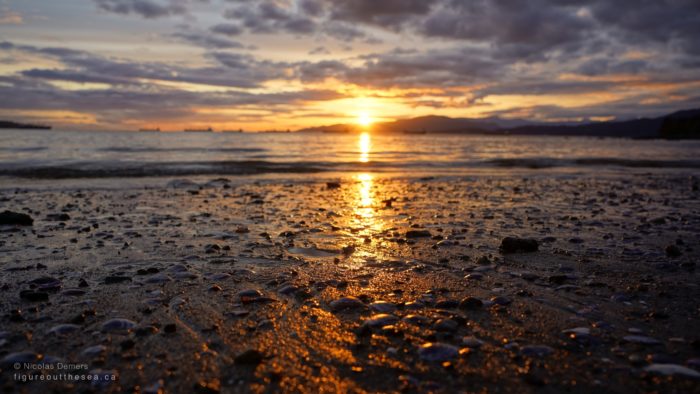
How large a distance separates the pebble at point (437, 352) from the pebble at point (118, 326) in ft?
9.55

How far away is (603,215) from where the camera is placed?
38.1 ft

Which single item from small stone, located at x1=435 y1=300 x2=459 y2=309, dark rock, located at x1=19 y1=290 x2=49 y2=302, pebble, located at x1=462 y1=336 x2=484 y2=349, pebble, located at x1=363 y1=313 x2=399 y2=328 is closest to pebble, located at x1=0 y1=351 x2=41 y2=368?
dark rock, located at x1=19 y1=290 x2=49 y2=302

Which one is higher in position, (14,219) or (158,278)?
(14,219)

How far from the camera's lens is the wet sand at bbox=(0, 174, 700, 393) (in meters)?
3.48

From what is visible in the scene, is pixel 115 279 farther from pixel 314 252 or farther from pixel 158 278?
pixel 314 252

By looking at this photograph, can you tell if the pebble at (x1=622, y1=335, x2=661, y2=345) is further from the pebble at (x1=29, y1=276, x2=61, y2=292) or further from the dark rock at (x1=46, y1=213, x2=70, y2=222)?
the dark rock at (x1=46, y1=213, x2=70, y2=222)

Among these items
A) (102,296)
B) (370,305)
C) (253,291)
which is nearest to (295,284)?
(253,291)

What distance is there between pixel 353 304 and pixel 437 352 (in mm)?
1416

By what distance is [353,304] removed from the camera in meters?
5.00

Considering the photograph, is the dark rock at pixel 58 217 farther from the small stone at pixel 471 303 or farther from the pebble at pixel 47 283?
the small stone at pixel 471 303

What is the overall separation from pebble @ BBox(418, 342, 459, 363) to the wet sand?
0.02 meters

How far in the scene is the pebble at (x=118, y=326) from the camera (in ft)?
14.0

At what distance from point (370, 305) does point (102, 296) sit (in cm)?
330

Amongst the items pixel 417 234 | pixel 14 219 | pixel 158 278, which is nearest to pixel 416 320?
pixel 158 278
